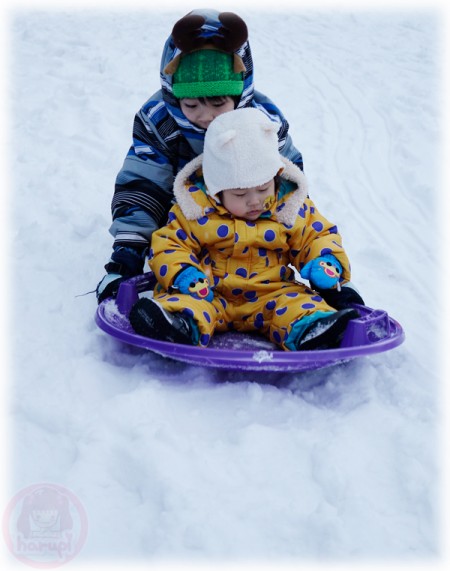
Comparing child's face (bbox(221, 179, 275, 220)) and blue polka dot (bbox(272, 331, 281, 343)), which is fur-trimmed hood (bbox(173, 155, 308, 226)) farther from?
blue polka dot (bbox(272, 331, 281, 343))

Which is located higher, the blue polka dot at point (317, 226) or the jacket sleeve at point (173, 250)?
the blue polka dot at point (317, 226)

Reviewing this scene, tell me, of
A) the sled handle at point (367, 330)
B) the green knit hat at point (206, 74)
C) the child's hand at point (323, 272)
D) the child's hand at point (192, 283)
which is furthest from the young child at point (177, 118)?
the child's hand at point (192, 283)

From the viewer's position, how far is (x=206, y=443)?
70.5 inches

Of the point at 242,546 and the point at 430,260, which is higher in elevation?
the point at 242,546

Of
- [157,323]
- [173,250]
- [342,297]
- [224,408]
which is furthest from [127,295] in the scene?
[342,297]

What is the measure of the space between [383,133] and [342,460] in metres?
3.33

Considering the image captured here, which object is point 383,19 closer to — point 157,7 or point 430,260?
point 157,7

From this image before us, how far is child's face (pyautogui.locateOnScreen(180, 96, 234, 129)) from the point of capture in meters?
2.41

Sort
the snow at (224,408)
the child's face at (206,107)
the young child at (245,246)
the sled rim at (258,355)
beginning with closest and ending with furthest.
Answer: the snow at (224,408)
the sled rim at (258,355)
the young child at (245,246)
the child's face at (206,107)

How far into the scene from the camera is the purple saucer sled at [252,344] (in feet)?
6.39

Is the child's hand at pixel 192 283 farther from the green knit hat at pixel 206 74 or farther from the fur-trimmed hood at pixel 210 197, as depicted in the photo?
the green knit hat at pixel 206 74

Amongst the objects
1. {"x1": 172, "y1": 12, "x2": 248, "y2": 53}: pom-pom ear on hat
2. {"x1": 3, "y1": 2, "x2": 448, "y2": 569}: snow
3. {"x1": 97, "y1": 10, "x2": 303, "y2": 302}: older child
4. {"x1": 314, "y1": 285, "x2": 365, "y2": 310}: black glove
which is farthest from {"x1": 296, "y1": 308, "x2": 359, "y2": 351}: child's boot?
{"x1": 172, "y1": 12, "x2": 248, "y2": 53}: pom-pom ear on hat

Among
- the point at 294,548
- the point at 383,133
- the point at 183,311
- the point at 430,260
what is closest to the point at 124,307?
the point at 183,311

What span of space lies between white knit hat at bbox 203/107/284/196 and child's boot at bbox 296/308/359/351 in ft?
1.58
